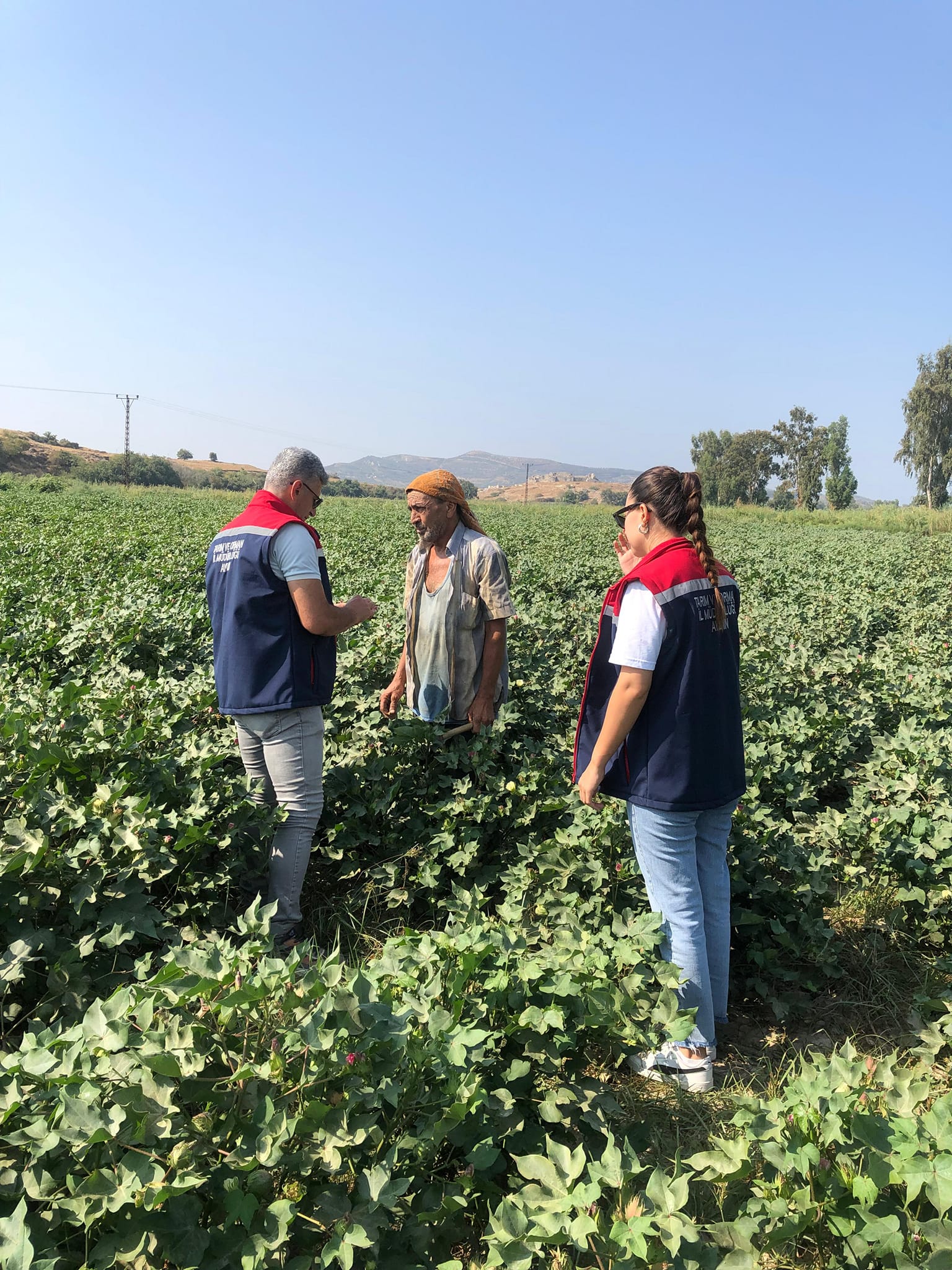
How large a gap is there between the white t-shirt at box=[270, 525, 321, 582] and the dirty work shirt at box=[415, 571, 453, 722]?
0.70 meters

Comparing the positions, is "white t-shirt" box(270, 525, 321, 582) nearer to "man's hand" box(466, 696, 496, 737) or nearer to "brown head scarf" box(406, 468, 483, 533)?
"brown head scarf" box(406, 468, 483, 533)

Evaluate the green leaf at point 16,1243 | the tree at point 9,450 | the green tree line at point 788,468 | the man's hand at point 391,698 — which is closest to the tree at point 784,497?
the green tree line at point 788,468

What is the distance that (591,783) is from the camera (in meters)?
2.62

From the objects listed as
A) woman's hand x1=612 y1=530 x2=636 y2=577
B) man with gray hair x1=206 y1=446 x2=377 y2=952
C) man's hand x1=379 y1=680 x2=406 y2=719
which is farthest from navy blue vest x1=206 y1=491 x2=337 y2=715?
woman's hand x1=612 y1=530 x2=636 y2=577

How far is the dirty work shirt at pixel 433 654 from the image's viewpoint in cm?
372

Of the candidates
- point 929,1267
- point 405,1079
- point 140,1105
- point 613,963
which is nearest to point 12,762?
point 140,1105

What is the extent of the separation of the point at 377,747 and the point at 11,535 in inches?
480

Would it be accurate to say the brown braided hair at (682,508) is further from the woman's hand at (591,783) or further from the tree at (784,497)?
the tree at (784,497)

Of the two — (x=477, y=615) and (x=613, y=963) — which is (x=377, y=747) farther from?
(x=613, y=963)

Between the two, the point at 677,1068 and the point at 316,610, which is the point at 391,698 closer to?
the point at 316,610

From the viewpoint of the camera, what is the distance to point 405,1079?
173cm

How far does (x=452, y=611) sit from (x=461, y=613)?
4 cm

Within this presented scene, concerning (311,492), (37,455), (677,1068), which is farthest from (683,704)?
(37,455)

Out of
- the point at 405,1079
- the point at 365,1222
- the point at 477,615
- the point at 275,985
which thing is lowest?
the point at 365,1222
